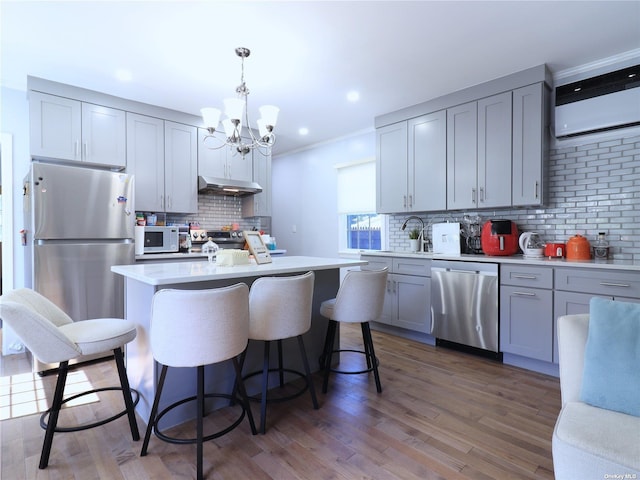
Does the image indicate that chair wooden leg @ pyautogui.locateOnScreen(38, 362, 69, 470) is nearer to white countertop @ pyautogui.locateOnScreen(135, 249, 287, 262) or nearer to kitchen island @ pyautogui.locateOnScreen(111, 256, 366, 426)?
kitchen island @ pyautogui.locateOnScreen(111, 256, 366, 426)

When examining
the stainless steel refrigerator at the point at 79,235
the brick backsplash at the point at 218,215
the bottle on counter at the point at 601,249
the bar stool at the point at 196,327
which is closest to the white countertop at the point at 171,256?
the stainless steel refrigerator at the point at 79,235

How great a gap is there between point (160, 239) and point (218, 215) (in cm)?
114

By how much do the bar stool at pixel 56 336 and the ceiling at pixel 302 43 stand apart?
192cm

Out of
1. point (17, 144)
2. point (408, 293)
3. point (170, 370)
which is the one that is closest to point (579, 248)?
point (408, 293)

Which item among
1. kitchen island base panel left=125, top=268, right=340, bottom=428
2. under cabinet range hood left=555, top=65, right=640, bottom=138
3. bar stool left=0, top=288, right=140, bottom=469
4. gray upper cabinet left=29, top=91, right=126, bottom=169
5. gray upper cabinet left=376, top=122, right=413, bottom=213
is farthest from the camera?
gray upper cabinet left=376, top=122, right=413, bottom=213

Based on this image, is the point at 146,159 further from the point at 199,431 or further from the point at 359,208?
the point at 199,431

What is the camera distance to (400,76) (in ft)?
10.7

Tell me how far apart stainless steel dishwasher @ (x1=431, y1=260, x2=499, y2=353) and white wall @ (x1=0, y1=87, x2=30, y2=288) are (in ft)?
13.8

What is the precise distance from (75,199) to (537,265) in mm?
4054

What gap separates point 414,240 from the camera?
4.11 meters

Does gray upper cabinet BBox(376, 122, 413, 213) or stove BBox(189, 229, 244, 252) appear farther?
stove BBox(189, 229, 244, 252)

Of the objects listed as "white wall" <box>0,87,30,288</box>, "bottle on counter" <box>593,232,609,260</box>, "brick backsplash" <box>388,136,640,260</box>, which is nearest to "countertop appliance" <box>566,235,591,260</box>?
"bottle on counter" <box>593,232,609,260</box>

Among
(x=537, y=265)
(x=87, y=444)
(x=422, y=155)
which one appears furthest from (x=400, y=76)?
(x=87, y=444)

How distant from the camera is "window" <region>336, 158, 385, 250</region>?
4805 mm
